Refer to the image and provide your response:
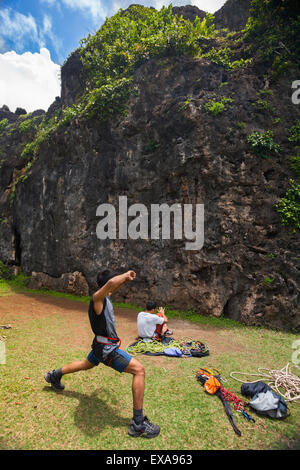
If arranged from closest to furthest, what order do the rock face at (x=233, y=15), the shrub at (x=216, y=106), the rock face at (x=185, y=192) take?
1. the rock face at (x=185, y=192)
2. the shrub at (x=216, y=106)
3. the rock face at (x=233, y=15)

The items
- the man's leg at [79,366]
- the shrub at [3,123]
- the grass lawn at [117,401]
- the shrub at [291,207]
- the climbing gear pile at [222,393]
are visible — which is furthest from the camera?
the shrub at [3,123]

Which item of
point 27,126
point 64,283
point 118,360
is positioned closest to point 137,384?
point 118,360

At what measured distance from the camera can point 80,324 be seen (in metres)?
8.76

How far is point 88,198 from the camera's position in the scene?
552 inches

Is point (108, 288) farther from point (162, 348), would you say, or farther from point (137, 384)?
point (162, 348)

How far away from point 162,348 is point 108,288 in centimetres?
371

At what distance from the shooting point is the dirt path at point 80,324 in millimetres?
7051

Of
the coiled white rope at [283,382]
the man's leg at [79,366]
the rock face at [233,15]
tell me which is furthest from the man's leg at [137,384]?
the rock face at [233,15]

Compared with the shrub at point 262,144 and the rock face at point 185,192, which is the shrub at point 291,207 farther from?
the shrub at point 262,144

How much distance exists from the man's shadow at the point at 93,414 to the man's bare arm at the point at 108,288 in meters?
1.55

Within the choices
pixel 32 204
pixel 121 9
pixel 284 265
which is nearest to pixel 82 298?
pixel 32 204

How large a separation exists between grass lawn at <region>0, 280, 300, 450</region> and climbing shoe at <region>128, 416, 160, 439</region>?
0.06 m

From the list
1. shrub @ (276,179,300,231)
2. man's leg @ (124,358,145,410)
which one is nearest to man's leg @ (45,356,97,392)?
man's leg @ (124,358,145,410)

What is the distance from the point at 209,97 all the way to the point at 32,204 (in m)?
13.1
